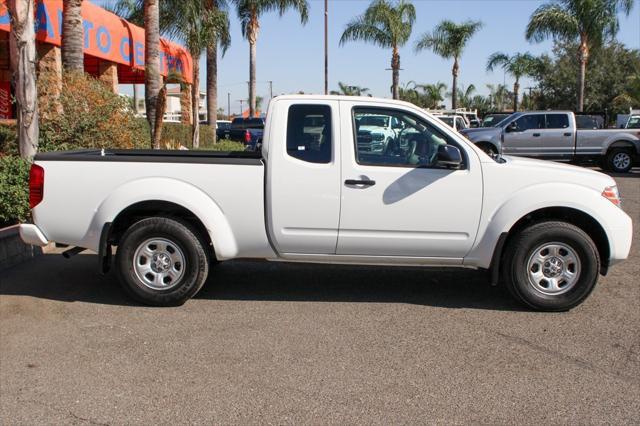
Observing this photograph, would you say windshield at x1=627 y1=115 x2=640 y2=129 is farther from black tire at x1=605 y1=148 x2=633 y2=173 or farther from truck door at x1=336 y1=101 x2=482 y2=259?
truck door at x1=336 y1=101 x2=482 y2=259

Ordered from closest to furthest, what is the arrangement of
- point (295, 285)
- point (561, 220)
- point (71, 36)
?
point (561, 220)
point (295, 285)
point (71, 36)

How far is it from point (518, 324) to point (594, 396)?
4.74 feet

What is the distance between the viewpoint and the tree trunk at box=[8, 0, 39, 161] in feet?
30.9

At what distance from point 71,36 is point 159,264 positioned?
9.53 m

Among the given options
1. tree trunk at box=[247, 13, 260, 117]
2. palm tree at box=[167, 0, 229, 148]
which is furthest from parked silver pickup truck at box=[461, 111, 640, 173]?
tree trunk at box=[247, 13, 260, 117]

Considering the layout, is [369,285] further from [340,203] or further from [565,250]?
[565,250]

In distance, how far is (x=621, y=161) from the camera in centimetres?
1962

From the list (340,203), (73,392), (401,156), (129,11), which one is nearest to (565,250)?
(401,156)

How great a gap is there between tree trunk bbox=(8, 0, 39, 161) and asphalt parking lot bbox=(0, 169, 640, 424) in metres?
3.36

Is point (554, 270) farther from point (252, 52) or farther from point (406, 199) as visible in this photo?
point (252, 52)

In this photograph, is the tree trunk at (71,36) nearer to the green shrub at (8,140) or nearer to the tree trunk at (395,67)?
the green shrub at (8,140)

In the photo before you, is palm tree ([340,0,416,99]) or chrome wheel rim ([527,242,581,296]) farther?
palm tree ([340,0,416,99])

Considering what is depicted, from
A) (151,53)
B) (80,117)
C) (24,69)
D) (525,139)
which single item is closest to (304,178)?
(24,69)

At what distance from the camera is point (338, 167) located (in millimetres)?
5875
